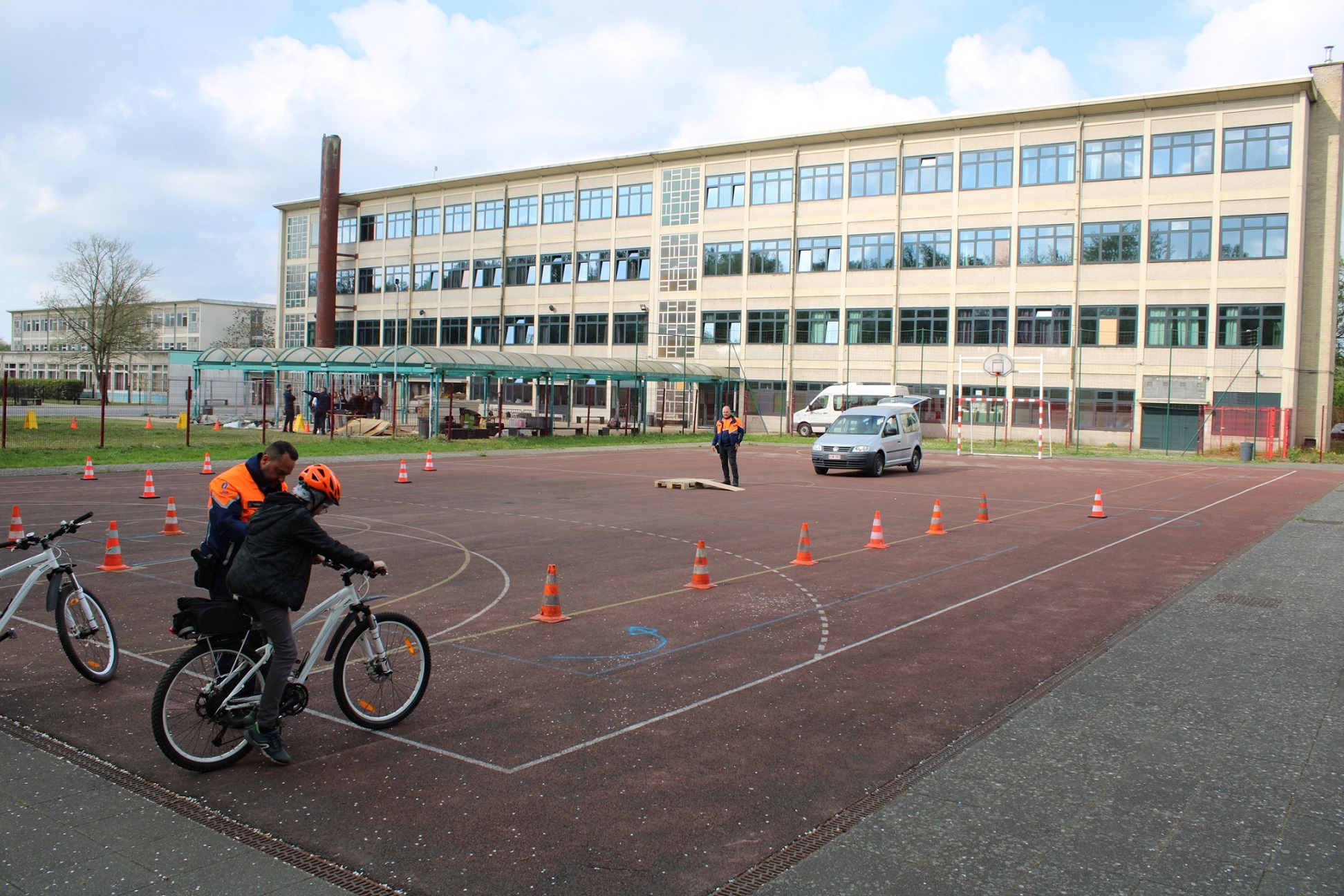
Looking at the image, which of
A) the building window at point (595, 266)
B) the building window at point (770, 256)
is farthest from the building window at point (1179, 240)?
the building window at point (595, 266)

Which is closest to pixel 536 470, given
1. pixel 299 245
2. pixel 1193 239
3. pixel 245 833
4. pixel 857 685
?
pixel 857 685

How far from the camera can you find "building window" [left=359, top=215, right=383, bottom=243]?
72.6 meters

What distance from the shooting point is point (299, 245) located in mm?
77688

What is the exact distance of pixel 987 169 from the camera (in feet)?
166

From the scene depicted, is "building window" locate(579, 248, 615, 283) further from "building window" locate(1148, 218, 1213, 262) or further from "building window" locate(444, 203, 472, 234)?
"building window" locate(1148, 218, 1213, 262)

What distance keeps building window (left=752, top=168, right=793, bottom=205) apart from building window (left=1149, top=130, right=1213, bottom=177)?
1898 cm

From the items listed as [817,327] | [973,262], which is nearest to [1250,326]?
[973,262]

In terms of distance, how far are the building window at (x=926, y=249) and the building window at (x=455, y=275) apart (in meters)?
31.1

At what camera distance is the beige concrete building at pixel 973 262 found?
1748 inches

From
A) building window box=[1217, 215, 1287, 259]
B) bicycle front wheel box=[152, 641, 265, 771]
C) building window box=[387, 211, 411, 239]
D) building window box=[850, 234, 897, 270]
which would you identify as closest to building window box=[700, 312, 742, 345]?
building window box=[850, 234, 897, 270]

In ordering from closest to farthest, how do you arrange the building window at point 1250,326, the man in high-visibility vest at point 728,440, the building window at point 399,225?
the man in high-visibility vest at point 728,440 < the building window at point 1250,326 < the building window at point 399,225

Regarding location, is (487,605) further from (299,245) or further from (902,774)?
(299,245)

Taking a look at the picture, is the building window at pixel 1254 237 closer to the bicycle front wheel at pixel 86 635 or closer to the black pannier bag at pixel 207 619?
the bicycle front wheel at pixel 86 635

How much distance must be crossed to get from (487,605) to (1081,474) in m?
25.1
